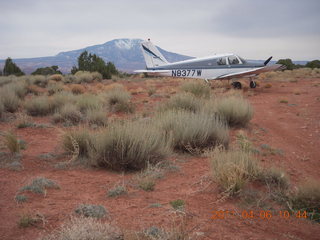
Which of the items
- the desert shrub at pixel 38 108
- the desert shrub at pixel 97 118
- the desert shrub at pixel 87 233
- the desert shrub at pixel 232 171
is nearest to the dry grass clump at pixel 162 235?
the desert shrub at pixel 87 233

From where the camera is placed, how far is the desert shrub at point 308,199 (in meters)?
3.01

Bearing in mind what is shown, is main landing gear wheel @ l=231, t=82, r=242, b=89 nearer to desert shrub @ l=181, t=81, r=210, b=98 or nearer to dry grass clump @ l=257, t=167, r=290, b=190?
desert shrub @ l=181, t=81, r=210, b=98

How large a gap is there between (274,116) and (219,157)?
20.4 feet

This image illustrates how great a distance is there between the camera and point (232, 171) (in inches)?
132

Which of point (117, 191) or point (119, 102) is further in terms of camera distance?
point (119, 102)

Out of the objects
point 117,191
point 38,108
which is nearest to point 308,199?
point 117,191

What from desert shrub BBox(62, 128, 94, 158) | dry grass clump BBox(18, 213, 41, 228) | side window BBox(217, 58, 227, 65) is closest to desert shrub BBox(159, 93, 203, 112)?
desert shrub BBox(62, 128, 94, 158)

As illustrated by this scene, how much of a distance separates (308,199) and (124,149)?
243cm

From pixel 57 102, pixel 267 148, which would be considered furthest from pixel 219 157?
pixel 57 102

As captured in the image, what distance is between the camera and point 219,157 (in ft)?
11.9

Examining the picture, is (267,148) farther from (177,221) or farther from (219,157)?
(177,221)

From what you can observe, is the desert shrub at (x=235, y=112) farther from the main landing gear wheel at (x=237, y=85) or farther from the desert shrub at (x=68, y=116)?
the main landing gear wheel at (x=237, y=85)

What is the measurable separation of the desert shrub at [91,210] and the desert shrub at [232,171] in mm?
1335

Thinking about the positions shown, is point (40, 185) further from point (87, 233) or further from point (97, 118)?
point (97, 118)
